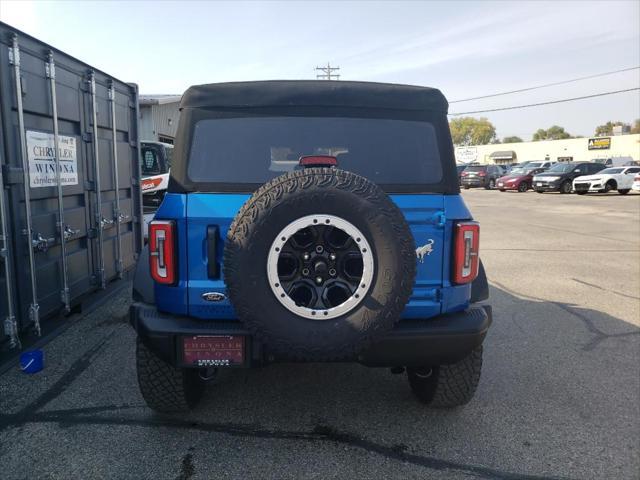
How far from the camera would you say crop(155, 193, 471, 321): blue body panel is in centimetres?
271

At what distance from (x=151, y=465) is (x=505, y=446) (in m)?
1.95

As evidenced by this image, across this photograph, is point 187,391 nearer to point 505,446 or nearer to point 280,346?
point 280,346

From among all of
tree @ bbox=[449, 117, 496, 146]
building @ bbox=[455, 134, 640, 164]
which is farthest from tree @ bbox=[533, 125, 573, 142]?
building @ bbox=[455, 134, 640, 164]

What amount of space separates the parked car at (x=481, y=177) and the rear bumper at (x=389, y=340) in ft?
104

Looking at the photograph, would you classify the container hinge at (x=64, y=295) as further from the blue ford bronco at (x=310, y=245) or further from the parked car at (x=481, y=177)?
the parked car at (x=481, y=177)

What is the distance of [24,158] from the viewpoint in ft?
13.5

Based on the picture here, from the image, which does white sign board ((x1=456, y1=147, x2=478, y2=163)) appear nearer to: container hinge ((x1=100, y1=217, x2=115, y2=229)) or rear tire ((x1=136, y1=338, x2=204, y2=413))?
container hinge ((x1=100, y1=217, x2=115, y2=229))

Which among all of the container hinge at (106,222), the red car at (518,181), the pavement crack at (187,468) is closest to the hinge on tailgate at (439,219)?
the pavement crack at (187,468)

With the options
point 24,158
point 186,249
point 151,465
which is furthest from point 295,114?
point 24,158

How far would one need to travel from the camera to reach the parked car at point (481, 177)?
33.2 meters

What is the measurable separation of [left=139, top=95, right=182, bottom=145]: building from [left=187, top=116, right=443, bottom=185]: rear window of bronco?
1899 centimetres

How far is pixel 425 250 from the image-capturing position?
2.78 m

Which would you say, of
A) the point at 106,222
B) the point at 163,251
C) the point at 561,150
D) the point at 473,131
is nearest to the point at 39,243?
the point at 106,222

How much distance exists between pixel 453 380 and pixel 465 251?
89 centimetres
